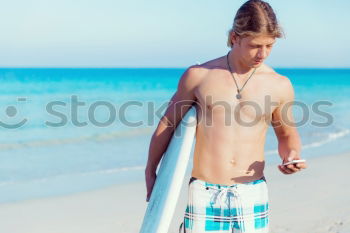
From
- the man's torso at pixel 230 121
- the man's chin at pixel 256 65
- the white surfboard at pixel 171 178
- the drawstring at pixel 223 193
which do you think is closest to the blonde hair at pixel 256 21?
the man's chin at pixel 256 65

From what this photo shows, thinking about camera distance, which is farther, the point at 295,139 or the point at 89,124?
the point at 89,124

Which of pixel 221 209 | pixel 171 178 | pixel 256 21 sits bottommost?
pixel 221 209

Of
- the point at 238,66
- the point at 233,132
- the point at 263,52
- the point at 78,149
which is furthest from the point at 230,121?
the point at 78,149

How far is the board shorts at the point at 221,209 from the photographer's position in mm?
2668

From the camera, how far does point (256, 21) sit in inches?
99.9

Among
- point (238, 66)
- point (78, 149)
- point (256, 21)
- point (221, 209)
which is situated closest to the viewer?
point (256, 21)

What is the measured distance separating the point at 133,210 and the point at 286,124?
379 cm

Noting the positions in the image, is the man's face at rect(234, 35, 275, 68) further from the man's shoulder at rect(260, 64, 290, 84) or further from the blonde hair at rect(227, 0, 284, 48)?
the man's shoulder at rect(260, 64, 290, 84)

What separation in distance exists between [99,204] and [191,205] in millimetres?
4028

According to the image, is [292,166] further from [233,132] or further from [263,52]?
[263,52]

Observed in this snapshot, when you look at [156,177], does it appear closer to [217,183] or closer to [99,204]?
[217,183]

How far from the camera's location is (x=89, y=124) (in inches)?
631

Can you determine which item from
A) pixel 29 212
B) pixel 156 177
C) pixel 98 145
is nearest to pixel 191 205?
pixel 156 177

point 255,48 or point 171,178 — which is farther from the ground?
point 255,48
